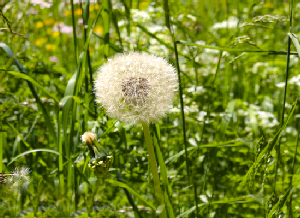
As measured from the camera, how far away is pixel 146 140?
1.22 meters

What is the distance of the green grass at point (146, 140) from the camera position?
1.36 m

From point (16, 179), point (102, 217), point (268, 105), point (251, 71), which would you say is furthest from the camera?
point (251, 71)

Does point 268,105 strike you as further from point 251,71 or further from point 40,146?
point 40,146

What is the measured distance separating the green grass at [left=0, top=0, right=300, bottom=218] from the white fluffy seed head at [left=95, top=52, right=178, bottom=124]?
73 millimetres

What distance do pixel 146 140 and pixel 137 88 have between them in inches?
8.1

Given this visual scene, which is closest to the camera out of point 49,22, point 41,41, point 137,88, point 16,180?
point 16,180

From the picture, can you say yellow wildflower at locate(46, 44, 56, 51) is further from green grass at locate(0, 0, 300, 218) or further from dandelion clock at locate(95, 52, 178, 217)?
dandelion clock at locate(95, 52, 178, 217)

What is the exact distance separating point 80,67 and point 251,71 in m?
2.02

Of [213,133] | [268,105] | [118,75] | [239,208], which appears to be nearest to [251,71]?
[268,105]

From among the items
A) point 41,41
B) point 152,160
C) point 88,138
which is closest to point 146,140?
point 152,160

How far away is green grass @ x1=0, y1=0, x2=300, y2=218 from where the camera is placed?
136cm

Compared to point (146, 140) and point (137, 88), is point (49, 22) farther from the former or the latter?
point (146, 140)

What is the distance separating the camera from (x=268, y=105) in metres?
2.69

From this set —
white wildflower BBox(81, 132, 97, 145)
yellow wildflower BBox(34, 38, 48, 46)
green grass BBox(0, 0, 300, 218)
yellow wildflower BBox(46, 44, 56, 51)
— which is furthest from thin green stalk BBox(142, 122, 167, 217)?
yellow wildflower BBox(46, 44, 56, 51)
